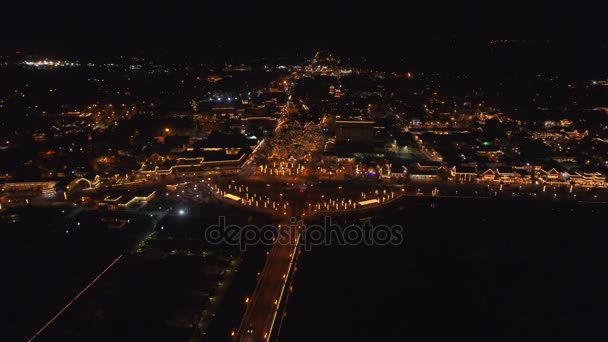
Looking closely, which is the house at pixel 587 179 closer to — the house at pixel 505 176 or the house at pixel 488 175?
the house at pixel 505 176

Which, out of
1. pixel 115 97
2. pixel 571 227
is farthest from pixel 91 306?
pixel 115 97

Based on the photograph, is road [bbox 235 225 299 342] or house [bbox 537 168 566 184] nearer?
road [bbox 235 225 299 342]

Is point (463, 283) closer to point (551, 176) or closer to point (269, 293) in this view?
point (269, 293)

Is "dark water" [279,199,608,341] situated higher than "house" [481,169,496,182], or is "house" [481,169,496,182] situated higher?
"house" [481,169,496,182]

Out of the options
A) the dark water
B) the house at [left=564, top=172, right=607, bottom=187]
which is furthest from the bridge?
the house at [left=564, top=172, right=607, bottom=187]

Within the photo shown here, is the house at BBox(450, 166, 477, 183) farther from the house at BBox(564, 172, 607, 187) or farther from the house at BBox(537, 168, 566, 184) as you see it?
the house at BBox(564, 172, 607, 187)

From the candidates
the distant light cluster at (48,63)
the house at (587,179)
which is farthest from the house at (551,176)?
the distant light cluster at (48,63)

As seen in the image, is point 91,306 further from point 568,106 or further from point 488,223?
point 568,106
